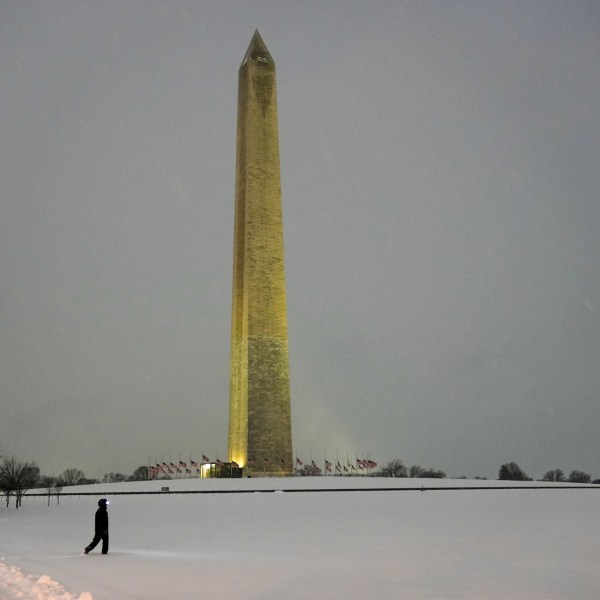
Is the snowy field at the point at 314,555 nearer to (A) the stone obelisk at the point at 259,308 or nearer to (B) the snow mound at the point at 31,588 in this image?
(B) the snow mound at the point at 31,588

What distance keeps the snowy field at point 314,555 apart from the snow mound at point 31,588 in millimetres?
20

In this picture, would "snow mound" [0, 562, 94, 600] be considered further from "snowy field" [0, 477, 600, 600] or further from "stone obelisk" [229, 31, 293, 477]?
"stone obelisk" [229, 31, 293, 477]

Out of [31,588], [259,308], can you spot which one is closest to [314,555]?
[31,588]

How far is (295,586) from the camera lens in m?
7.84

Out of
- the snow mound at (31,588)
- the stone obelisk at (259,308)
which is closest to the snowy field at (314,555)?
the snow mound at (31,588)

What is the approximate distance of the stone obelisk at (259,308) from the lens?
4497 cm

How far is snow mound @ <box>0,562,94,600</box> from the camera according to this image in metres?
7.20

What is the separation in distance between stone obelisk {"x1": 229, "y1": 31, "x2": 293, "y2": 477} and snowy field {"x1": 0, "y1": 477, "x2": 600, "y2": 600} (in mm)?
23318

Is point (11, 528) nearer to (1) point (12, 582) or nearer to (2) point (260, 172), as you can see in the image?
(1) point (12, 582)

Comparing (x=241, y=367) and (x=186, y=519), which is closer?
(x=186, y=519)

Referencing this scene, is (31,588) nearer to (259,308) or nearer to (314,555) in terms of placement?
(314,555)

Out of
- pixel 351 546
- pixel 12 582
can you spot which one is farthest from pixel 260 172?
pixel 12 582

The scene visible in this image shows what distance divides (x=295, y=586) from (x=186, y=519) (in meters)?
11.8

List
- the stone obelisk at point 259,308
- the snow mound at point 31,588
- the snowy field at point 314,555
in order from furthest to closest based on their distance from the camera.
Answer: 1. the stone obelisk at point 259,308
2. the snowy field at point 314,555
3. the snow mound at point 31,588
